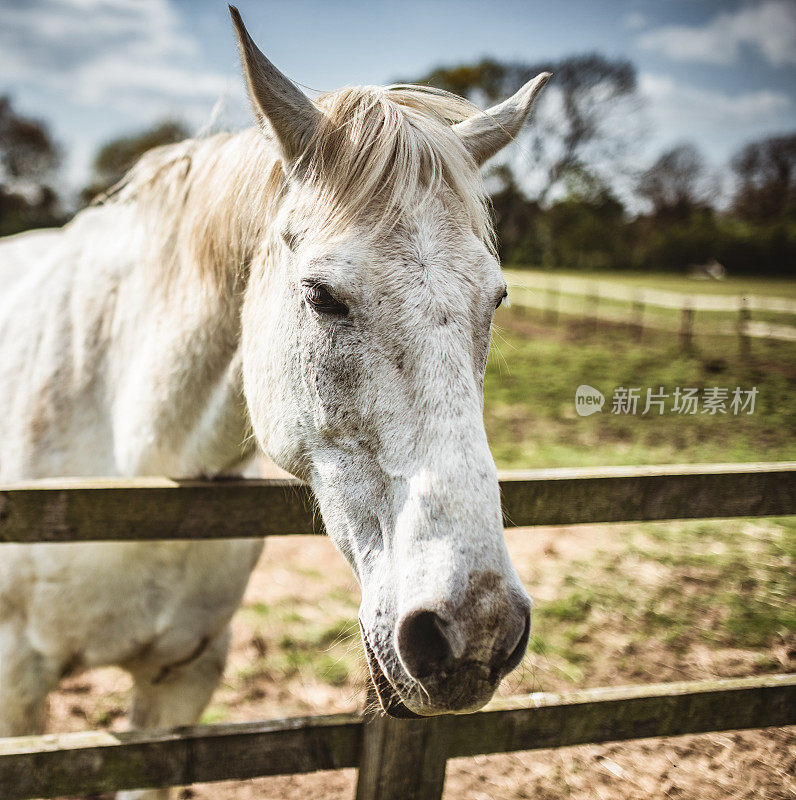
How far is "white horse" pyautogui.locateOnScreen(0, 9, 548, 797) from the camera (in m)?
1.12

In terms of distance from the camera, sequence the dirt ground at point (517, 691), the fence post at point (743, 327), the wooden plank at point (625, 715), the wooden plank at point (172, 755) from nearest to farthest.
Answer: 1. the wooden plank at point (172, 755)
2. the wooden plank at point (625, 715)
3. the dirt ground at point (517, 691)
4. the fence post at point (743, 327)

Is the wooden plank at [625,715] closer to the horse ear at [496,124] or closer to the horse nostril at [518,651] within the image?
the horse nostril at [518,651]

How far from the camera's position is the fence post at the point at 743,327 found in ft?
36.7

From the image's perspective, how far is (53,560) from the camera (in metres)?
1.92

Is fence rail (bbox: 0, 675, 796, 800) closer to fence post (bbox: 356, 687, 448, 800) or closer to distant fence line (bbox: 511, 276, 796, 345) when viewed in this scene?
fence post (bbox: 356, 687, 448, 800)

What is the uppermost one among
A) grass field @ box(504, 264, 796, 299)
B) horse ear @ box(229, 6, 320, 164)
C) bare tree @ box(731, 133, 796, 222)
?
bare tree @ box(731, 133, 796, 222)

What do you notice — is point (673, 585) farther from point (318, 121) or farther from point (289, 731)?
point (318, 121)

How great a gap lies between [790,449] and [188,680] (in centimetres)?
646

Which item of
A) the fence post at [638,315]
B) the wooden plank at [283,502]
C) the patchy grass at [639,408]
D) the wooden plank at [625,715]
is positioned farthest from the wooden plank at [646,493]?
the fence post at [638,315]

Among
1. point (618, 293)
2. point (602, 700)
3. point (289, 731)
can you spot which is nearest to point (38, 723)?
point (289, 731)

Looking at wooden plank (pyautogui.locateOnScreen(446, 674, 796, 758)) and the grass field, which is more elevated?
the grass field

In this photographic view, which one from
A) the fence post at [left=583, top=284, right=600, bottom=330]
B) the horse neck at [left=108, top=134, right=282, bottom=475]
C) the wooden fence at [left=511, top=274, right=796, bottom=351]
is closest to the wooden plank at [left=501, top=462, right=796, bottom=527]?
the horse neck at [left=108, top=134, right=282, bottom=475]

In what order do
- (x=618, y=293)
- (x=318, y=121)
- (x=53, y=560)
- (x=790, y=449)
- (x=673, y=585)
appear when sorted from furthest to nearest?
(x=618, y=293) → (x=790, y=449) → (x=673, y=585) → (x=53, y=560) → (x=318, y=121)

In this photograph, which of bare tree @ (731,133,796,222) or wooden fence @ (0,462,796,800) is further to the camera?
bare tree @ (731,133,796,222)
